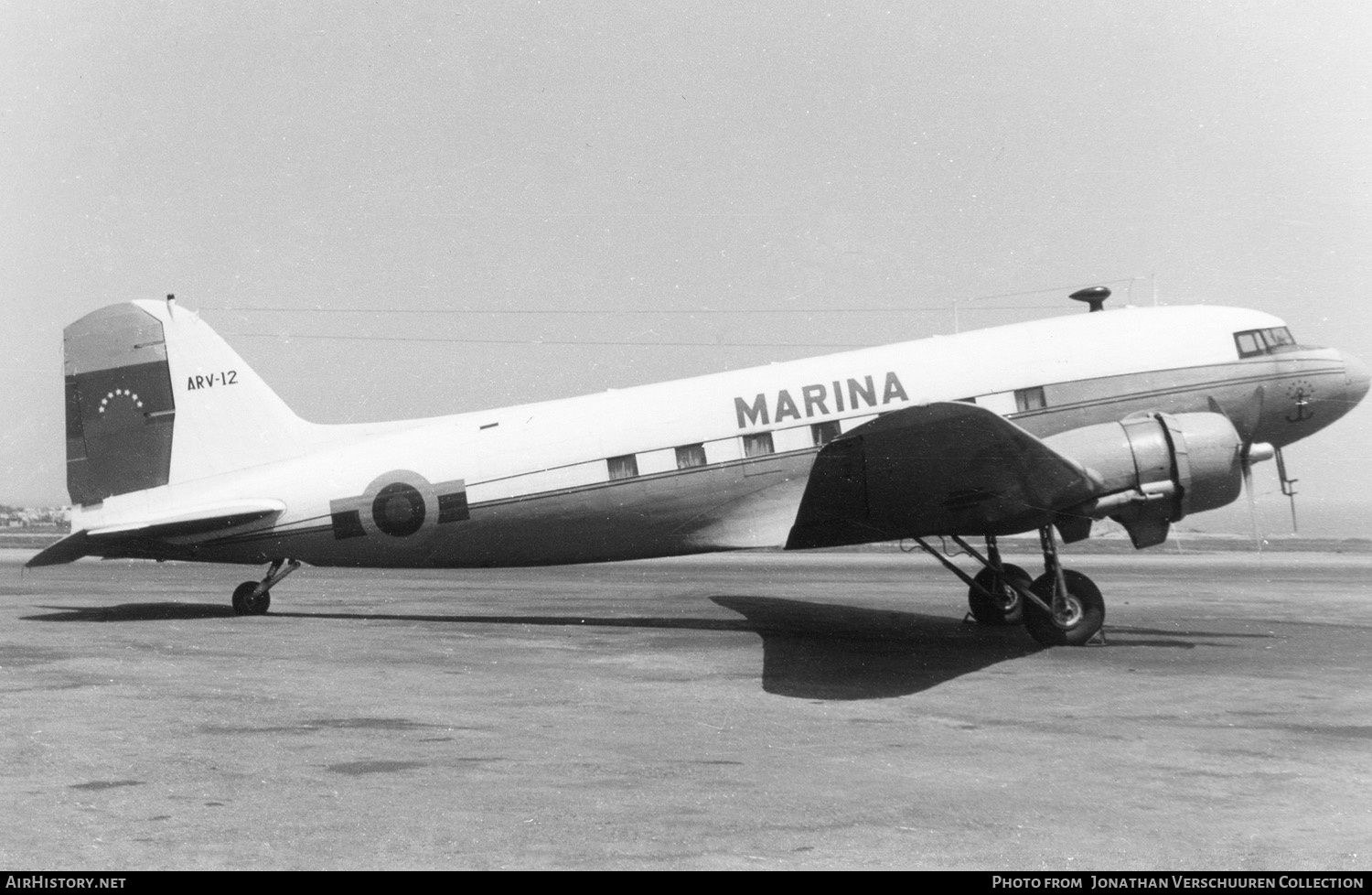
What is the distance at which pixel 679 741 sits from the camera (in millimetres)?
7199

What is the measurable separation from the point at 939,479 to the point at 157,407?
9.72m

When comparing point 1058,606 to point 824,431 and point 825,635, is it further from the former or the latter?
point 824,431

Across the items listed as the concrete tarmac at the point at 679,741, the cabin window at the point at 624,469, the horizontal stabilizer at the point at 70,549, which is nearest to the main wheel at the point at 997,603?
the concrete tarmac at the point at 679,741

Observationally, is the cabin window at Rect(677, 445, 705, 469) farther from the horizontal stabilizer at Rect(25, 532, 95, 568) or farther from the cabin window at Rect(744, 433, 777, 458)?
the horizontal stabilizer at Rect(25, 532, 95, 568)

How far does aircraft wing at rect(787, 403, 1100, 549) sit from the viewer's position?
9336 mm

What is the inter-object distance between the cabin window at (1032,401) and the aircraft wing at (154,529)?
8.87 m

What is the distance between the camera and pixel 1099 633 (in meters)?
11.9

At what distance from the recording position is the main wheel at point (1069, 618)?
1125cm

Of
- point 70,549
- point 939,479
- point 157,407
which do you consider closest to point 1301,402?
point 939,479

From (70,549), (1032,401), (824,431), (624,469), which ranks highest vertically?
(1032,401)

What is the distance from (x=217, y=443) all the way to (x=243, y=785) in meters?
8.63

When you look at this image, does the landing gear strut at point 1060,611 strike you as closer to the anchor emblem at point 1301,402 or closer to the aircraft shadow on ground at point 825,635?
the aircraft shadow on ground at point 825,635
